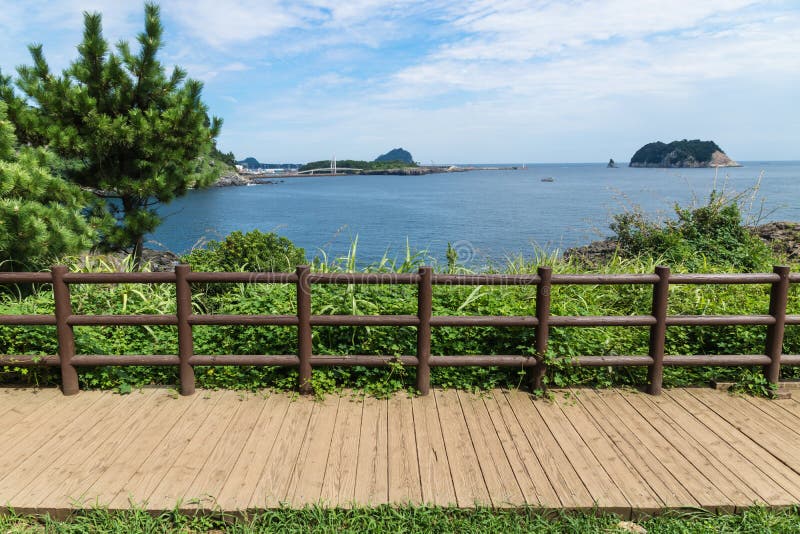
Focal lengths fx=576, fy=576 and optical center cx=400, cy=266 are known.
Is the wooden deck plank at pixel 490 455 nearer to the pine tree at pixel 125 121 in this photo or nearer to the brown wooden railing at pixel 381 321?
the brown wooden railing at pixel 381 321

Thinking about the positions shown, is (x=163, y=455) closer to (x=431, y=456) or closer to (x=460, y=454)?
(x=431, y=456)

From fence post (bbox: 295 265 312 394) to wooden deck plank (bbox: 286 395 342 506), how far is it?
0.87 feet

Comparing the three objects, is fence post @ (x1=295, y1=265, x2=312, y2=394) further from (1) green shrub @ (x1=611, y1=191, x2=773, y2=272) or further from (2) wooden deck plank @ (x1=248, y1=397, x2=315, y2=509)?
(1) green shrub @ (x1=611, y1=191, x2=773, y2=272)

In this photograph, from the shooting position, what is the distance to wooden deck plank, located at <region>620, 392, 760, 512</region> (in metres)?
3.71

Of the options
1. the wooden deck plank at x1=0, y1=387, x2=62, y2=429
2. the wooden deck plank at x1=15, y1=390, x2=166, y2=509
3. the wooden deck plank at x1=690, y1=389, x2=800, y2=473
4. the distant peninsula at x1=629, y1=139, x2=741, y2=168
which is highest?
the distant peninsula at x1=629, y1=139, x2=741, y2=168

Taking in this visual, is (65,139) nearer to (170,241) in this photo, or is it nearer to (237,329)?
(237,329)

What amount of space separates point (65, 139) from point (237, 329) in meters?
8.14

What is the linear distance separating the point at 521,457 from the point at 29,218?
22.8ft

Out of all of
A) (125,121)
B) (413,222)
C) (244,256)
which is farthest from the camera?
(413,222)

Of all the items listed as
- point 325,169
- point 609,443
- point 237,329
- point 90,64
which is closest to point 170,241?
point 90,64

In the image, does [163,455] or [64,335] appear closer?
[163,455]

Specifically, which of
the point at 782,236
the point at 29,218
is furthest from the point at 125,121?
the point at 782,236

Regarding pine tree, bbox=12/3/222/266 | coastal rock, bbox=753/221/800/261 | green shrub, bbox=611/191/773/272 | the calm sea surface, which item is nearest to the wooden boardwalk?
green shrub, bbox=611/191/773/272

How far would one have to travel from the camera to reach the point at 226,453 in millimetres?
4172
